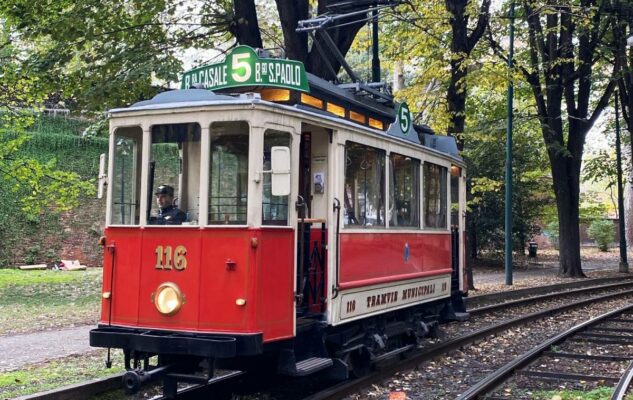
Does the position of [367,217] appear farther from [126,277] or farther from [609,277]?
[609,277]

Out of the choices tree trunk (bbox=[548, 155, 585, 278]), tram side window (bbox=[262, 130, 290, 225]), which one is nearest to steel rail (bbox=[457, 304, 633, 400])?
tram side window (bbox=[262, 130, 290, 225])

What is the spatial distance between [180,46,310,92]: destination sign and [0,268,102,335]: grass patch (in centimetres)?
650

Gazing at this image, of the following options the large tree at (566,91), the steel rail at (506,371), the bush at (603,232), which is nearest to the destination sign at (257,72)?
the steel rail at (506,371)

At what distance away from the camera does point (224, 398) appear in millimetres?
7352

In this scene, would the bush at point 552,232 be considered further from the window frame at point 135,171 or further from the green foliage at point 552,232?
the window frame at point 135,171

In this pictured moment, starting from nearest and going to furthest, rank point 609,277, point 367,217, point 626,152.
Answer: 1. point 367,217
2. point 609,277
3. point 626,152

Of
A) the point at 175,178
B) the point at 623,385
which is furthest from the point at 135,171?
the point at 623,385

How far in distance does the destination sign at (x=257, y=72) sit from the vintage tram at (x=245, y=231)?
1 cm

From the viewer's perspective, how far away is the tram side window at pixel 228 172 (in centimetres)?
643

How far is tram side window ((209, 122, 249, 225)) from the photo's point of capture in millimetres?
6434

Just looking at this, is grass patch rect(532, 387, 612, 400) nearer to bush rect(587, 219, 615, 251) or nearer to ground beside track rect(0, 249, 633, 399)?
ground beside track rect(0, 249, 633, 399)

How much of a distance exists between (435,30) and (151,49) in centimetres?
665

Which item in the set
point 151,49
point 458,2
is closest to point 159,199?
point 151,49

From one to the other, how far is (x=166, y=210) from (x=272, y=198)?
1.02 meters
